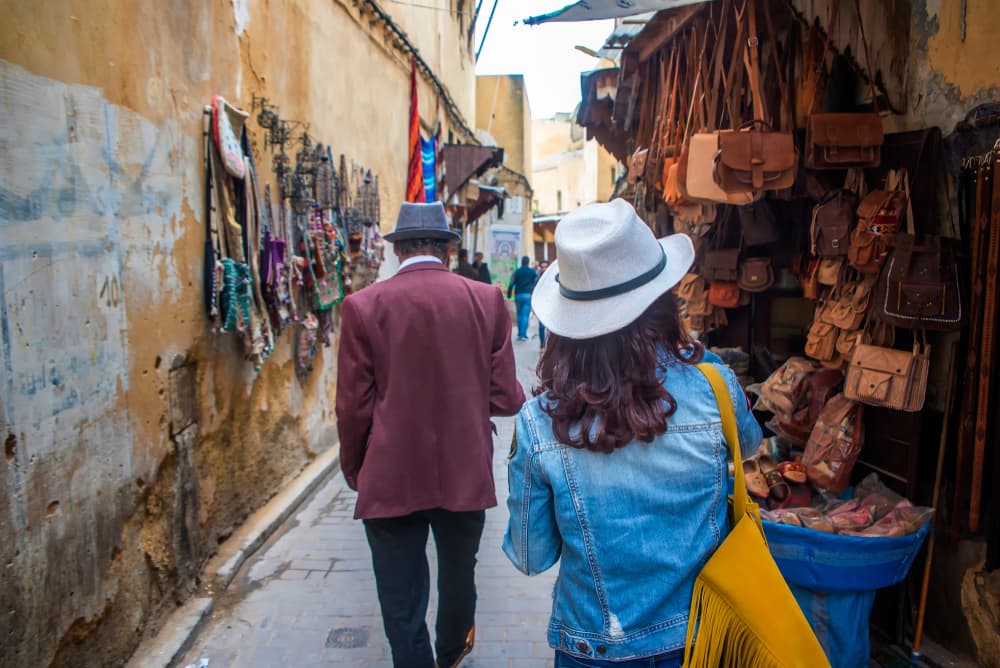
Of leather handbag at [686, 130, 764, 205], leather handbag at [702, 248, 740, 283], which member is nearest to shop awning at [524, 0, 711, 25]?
leather handbag at [686, 130, 764, 205]

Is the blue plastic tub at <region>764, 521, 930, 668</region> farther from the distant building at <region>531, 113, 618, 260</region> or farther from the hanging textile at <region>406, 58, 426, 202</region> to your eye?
the distant building at <region>531, 113, 618, 260</region>

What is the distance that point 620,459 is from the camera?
4.78ft

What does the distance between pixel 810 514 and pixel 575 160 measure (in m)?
35.4

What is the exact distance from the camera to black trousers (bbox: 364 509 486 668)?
8.06ft

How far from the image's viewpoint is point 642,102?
5.65 metres

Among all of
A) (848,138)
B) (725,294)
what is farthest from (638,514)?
(725,294)

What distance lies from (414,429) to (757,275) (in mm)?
2918

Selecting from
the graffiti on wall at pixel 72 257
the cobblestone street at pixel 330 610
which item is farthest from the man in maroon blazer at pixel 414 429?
the graffiti on wall at pixel 72 257

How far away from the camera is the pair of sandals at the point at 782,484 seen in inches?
131

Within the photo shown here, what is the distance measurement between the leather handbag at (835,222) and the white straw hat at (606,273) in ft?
→ 6.88

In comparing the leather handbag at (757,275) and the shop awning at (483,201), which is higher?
the shop awning at (483,201)

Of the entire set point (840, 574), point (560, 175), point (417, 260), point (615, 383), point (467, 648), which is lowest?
point (467, 648)

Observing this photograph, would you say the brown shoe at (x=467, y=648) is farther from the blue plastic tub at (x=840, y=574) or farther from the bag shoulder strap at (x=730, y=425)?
the bag shoulder strap at (x=730, y=425)

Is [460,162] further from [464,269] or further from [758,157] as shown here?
[758,157]
